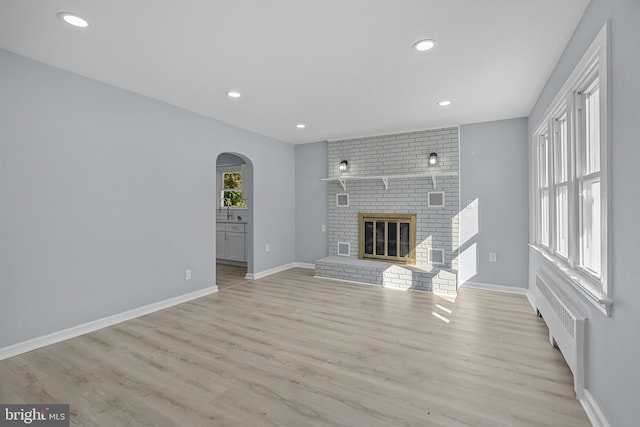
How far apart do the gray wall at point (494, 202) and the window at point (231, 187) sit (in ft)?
14.5

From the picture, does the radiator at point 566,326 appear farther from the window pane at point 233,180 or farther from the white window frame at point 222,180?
the window pane at point 233,180

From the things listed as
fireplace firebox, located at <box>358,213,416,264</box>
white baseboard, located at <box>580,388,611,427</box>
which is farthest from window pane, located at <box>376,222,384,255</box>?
white baseboard, located at <box>580,388,611,427</box>

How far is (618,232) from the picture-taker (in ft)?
5.13

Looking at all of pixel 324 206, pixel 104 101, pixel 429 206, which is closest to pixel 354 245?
pixel 324 206

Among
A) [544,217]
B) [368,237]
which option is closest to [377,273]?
[368,237]

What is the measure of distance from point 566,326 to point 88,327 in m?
4.18

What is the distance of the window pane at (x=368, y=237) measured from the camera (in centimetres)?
567

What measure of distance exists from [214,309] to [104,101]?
8.51ft

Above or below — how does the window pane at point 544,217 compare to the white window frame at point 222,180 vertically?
below

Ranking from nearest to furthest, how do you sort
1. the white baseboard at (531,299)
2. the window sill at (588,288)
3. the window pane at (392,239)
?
the window sill at (588,288) < the white baseboard at (531,299) < the window pane at (392,239)

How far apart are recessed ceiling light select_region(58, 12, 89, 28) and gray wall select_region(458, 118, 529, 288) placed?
186 inches

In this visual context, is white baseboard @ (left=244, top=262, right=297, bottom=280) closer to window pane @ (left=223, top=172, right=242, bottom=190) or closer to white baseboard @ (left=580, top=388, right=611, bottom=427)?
window pane @ (left=223, top=172, right=242, bottom=190)

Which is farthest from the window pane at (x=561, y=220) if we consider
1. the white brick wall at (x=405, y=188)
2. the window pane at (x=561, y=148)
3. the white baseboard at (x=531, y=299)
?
the white brick wall at (x=405, y=188)

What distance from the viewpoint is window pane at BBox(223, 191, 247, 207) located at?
6871 millimetres
